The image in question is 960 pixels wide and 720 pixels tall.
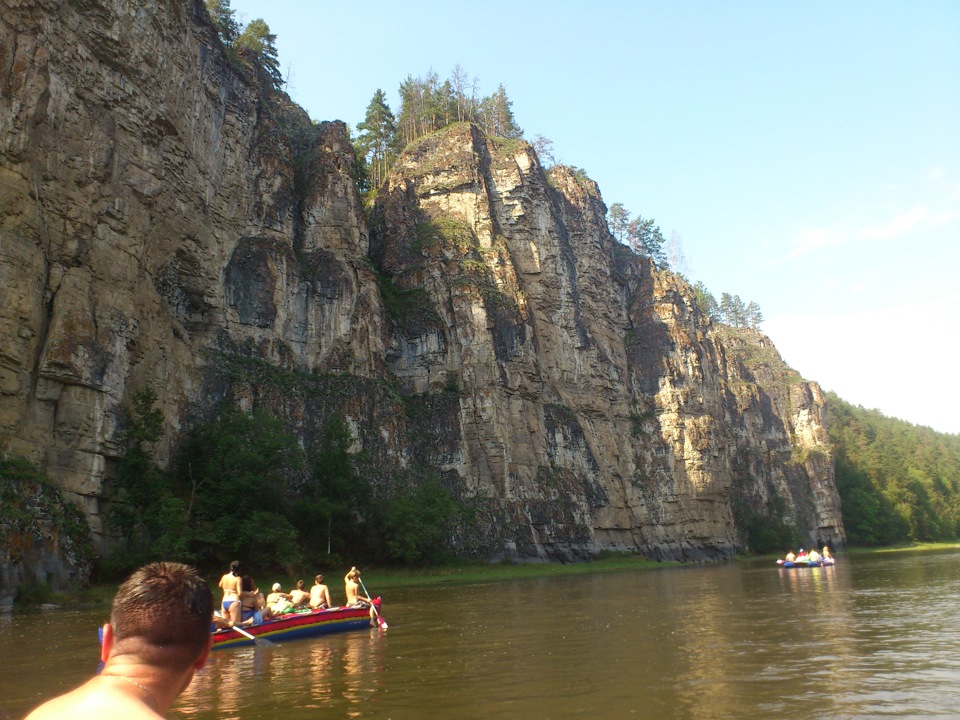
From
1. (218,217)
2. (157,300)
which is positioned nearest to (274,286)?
(218,217)

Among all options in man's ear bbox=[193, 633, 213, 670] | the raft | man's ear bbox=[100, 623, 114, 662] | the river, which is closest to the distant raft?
the river

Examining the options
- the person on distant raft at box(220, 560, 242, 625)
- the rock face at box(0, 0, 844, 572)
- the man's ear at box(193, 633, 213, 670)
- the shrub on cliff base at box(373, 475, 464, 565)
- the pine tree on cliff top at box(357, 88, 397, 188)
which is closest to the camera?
the man's ear at box(193, 633, 213, 670)

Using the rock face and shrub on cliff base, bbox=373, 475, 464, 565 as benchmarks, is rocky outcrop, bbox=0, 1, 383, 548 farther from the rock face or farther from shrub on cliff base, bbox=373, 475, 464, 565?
shrub on cliff base, bbox=373, 475, 464, 565

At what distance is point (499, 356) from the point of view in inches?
2475

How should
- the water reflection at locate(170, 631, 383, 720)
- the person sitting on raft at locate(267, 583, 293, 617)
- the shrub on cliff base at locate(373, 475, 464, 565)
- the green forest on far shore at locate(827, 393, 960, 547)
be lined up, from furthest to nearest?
the green forest on far shore at locate(827, 393, 960, 547)
the shrub on cliff base at locate(373, 475, 464, 565)
the person sitting on raft at locate(267, 583, 293, 617)
the water reflection at locate(170, 631, 383, 720)

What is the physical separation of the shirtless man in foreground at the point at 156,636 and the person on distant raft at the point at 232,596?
53.1 ft

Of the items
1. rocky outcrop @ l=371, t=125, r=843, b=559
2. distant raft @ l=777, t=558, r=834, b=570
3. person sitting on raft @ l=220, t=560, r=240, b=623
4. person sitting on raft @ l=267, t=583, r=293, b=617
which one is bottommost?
distant raft @ l=777, t=558, r=834, b=570

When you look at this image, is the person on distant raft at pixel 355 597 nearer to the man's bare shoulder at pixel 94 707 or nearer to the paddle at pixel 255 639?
the paddle at pixel 255 639

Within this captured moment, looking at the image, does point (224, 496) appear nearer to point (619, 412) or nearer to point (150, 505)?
point (150, 505)

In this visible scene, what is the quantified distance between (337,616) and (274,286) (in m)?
34.4

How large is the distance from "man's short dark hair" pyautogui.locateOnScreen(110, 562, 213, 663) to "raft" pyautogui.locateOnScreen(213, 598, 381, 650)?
15530 mm

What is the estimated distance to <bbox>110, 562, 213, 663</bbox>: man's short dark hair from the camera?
2912 mm

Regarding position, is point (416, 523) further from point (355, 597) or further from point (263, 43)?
point (263, 43)

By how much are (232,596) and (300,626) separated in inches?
76.5
